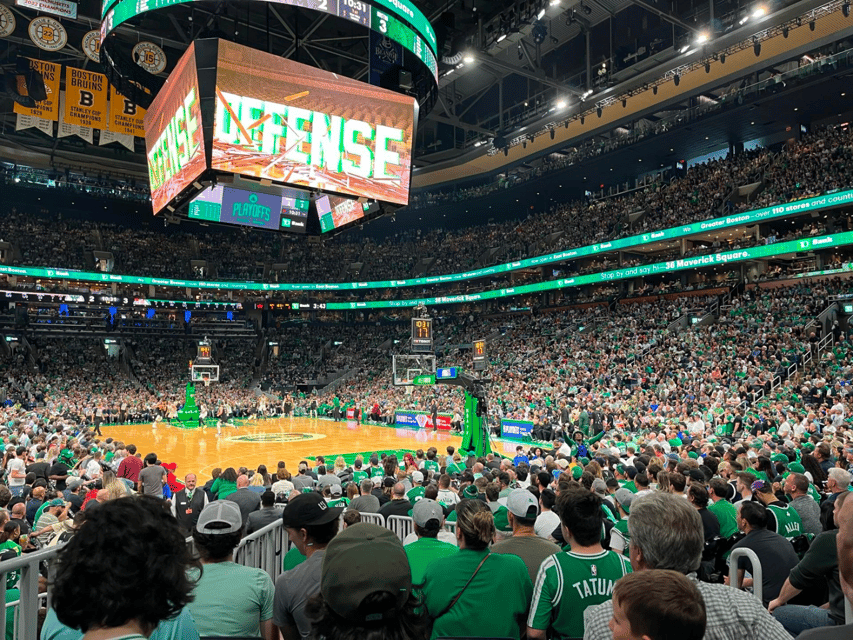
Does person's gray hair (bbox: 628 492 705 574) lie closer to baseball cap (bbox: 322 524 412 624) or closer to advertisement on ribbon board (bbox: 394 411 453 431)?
baseball cap (bbox: 322 524 412 624)

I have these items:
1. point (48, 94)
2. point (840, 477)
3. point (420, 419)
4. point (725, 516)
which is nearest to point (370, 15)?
point (725, 516)

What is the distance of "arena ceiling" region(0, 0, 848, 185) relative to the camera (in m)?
22.4

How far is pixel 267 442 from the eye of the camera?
28.1 meters

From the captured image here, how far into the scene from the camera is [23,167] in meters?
44.8

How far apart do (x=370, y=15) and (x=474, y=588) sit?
1419cm

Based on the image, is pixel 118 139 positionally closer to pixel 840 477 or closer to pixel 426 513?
pixel 426 513

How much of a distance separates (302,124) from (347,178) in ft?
5.34

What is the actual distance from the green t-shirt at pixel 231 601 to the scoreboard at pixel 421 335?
1760 centimetres

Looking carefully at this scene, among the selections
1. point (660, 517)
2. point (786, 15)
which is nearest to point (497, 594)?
point (660, 517)

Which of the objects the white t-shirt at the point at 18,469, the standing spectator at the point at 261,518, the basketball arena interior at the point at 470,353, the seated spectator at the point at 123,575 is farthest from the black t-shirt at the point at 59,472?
the seated spectator at the point at 123,575

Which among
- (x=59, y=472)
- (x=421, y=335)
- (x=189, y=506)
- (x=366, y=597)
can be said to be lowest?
(x=189, y=506)

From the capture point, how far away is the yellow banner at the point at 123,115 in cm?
2811

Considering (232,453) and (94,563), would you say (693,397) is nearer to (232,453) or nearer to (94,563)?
(232,453)

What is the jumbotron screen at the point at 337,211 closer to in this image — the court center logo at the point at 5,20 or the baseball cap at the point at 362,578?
the court center logo at the point at 5,20
